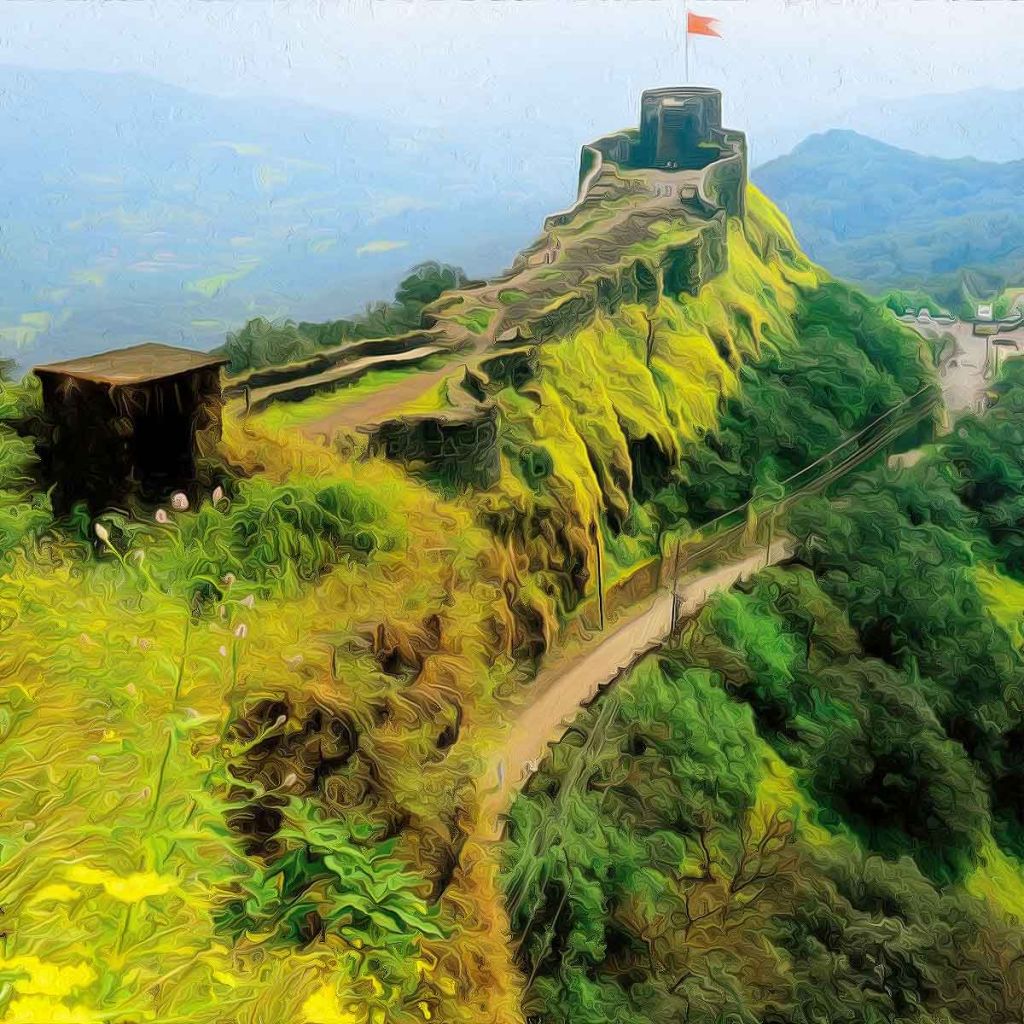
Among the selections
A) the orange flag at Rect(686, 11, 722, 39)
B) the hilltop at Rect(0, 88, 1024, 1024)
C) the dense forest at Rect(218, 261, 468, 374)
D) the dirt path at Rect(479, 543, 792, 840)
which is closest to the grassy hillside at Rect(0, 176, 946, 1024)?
the hilltop at Rect(0, 88, 1024, 1024)

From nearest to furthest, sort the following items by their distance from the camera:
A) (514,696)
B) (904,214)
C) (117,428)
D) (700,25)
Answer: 1. (117,428)
2. (514,696)
3. (700,25)
4. (904,214)

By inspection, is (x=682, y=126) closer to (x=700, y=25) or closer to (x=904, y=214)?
(x=700, y=25)

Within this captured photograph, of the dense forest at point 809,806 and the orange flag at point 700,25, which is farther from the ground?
the orange flag at point 700,25

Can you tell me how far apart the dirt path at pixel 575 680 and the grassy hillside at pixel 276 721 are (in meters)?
0.20

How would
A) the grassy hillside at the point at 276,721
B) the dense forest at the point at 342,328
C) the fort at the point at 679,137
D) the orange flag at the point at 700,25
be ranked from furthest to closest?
the fort at the point at 679,137, the orange flag at the point at 700,25, the dense forest at the point at 342,328, the grassy hillside at the point at 276,721

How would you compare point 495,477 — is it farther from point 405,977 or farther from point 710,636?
point 405,977

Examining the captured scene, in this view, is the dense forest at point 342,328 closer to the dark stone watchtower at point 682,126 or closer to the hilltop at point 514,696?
the hilltop at point 514,696

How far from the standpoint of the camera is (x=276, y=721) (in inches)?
227

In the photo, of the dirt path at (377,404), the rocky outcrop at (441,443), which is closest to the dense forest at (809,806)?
the rocky outcrop at (441,443)

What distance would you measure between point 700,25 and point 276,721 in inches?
563

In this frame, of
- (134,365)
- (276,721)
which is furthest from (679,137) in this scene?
Answer: (276,721)

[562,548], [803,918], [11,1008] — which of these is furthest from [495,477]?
[11,1008]

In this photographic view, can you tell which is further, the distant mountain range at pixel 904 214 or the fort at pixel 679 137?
the distant mountain range at pixel 904 214

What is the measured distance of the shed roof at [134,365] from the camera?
7.65 meters
